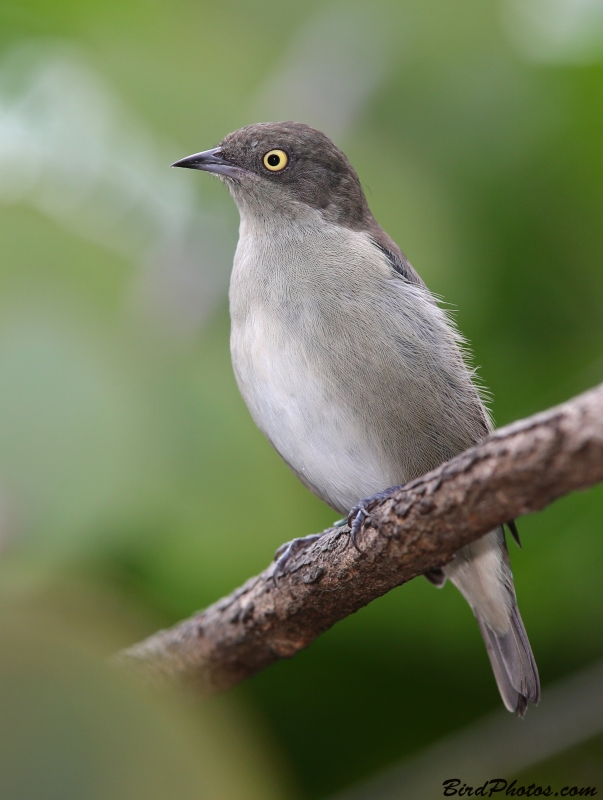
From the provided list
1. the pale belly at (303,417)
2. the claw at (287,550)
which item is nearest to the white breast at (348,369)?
the pale belly at (303,417)

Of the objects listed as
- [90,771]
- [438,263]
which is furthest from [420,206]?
[90,771]

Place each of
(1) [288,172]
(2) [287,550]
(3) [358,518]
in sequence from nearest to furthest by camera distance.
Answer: (3) [358,518]
(2) [287,550]
(1) [288,172]

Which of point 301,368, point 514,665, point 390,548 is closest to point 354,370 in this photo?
point 301,368

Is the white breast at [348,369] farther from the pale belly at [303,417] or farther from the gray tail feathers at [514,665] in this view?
the gray tail feathers at [514,665]

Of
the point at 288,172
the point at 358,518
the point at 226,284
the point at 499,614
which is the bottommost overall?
the point at 499,614

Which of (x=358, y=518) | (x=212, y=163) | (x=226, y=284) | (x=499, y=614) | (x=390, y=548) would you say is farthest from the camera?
(x=226, y=284)

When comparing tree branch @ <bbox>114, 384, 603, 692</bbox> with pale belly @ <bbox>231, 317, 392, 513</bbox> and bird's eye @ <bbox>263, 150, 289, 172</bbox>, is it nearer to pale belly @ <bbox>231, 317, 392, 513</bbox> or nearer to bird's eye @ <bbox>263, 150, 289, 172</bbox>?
pale belly @ <bbox>231, 317, 392, 513</bbox>

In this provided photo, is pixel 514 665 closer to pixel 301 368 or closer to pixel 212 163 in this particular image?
pixel 301 368
